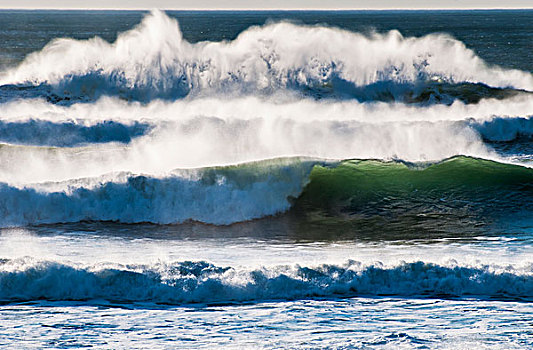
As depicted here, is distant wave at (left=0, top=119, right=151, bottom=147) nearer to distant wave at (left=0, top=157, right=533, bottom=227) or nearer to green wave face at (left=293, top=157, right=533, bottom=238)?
distant wave at (left=0, top=157, right=533, bottom=227)

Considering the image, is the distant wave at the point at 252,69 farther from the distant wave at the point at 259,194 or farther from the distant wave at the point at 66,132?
the distant wave at the point at 259,194

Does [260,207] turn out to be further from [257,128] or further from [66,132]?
[66,132]

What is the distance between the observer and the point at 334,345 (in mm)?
5414

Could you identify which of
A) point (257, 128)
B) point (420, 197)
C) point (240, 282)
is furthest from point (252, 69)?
point (240, 282)

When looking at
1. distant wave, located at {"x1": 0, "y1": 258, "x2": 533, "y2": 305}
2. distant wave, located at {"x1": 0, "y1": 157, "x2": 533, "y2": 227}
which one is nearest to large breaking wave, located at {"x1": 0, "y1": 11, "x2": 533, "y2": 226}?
distant wave, located at {"x1": 0, "y1": 157, "x2": 533, "y2": 227}

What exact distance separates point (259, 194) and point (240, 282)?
11.4ft

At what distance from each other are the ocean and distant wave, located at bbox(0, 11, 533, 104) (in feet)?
0.21

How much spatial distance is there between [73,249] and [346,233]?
338 cm

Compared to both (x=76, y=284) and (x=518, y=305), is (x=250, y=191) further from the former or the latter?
(x=518, y=305)

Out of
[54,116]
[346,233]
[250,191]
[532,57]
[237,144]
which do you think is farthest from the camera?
[532,57]

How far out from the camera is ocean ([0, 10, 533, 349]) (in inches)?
237

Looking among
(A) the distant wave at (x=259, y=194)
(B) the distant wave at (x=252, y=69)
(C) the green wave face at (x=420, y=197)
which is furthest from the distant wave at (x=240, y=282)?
(B) the distant wave at (x=252, y=69)

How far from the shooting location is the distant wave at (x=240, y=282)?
21.5 ft

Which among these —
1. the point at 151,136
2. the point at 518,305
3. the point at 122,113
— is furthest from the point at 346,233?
the point at 122,113
